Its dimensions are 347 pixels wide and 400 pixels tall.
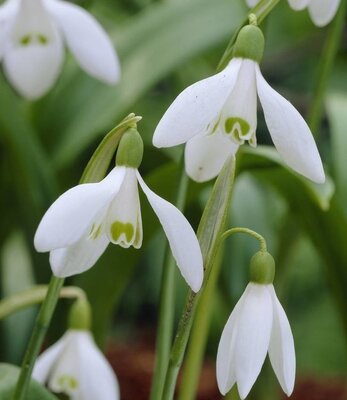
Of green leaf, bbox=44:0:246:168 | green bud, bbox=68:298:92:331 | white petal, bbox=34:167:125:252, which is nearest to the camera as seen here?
white petal, bbox=34:167:125:252

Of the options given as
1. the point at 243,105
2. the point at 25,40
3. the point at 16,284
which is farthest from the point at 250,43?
the point at 16,284

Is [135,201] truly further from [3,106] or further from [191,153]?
[3,106]

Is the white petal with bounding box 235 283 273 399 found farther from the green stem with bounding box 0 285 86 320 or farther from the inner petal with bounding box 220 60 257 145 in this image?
the green stem with bounding box 0 285 86 320

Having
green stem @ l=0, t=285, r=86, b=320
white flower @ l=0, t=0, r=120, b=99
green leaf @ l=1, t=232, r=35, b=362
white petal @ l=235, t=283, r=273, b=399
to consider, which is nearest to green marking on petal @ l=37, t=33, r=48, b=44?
white flower @ l=0, t=0, r=120, b=99

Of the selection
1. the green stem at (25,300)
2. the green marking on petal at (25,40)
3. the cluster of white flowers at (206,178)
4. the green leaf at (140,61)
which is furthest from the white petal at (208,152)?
the green leaf at (140,61)

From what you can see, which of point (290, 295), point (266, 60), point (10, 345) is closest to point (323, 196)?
point (10, 345)

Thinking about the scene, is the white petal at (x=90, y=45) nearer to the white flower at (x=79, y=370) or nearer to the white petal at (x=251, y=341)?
the white flower at (x=79, y=370)

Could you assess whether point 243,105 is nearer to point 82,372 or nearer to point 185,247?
point 185,247
